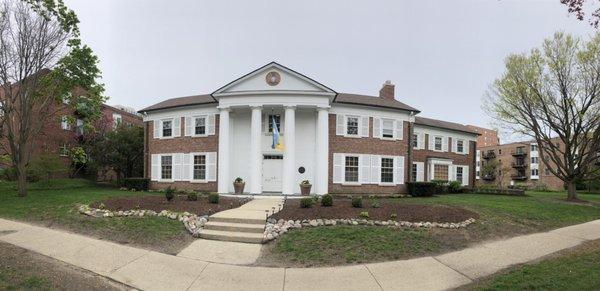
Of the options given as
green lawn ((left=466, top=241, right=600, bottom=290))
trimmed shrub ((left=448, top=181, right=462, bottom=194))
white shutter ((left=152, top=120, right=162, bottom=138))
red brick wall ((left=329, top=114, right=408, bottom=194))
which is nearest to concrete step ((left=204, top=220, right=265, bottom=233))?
green lawn ((left=466, top=241, right=600, bottom=290))

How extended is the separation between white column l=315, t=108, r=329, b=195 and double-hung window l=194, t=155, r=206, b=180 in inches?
308

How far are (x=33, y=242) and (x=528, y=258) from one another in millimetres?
11818

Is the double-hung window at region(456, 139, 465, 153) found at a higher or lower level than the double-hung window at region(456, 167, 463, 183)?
higher

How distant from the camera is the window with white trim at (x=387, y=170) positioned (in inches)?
886

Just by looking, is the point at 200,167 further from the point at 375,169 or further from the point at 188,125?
the point at 375,169

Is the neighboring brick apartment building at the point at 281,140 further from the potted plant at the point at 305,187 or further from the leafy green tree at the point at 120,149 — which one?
the leafy green tree at the point at 120,149

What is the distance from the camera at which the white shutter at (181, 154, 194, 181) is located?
2274cm

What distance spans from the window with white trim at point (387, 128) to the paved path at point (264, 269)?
1433 cm

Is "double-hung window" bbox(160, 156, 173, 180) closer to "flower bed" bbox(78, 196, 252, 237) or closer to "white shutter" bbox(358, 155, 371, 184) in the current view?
"flower bed" bbox(78, 196, 252, 237)

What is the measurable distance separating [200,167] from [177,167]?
1.78 metres

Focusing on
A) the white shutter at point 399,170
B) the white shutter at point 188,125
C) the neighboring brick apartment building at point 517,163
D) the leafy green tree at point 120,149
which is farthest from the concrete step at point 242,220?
the neighboring brick apartment building at point 517,163

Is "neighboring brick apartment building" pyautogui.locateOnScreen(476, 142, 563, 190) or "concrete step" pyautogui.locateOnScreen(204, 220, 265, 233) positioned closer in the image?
"concrete step" pyautogui.locateOnScreen(204, 220, 265, 233)

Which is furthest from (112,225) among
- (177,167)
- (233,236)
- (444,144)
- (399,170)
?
(444,144)

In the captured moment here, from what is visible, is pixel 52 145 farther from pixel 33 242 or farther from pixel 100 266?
pixel 100 266
